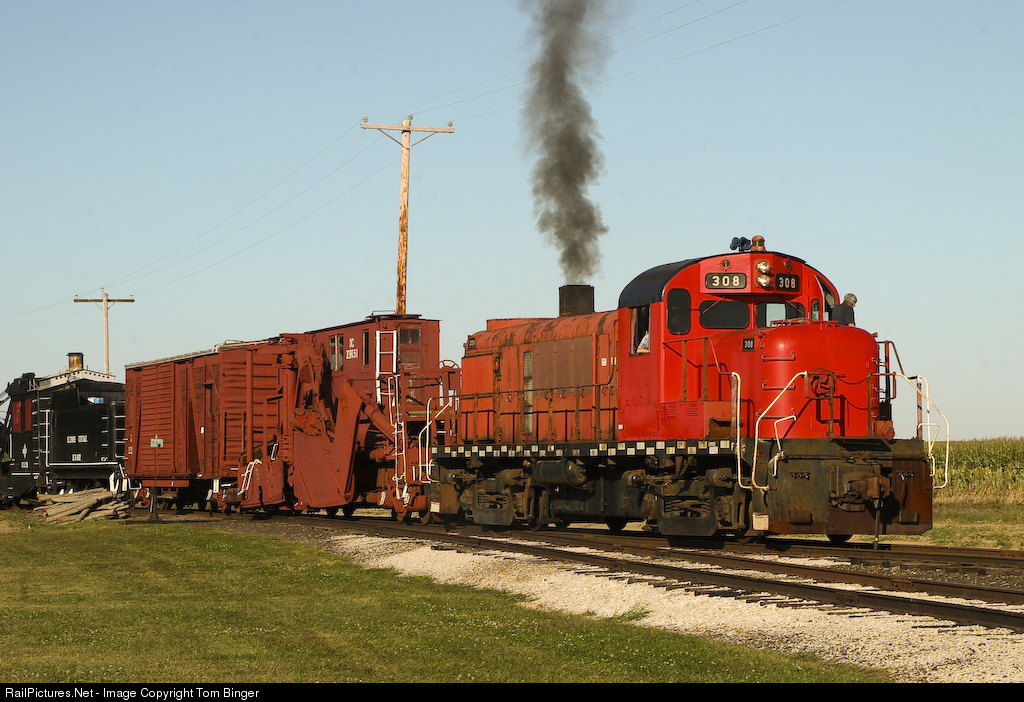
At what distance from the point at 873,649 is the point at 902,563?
18.2 feet

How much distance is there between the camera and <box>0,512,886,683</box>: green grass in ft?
29.5

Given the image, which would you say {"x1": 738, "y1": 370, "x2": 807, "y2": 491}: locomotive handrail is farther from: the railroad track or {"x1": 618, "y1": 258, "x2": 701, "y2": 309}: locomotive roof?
{"x1": 618, "y1": 258, "x2": 701, "y2": 309}: locomotive roof

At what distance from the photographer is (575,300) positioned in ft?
67.3

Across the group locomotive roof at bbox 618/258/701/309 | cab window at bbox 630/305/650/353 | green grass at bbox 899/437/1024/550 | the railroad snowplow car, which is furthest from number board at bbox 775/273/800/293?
green grass at bbox 899/437/1024/550

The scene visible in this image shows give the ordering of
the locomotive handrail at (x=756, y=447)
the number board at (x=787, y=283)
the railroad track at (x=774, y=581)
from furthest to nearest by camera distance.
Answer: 1. the number board at (x=787, y=283)
2. the locomotive handrail at (x=756, y=447)
3. the railroad track at (x=774, y=581)

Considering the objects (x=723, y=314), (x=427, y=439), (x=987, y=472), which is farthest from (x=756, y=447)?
(x=987, y=472)

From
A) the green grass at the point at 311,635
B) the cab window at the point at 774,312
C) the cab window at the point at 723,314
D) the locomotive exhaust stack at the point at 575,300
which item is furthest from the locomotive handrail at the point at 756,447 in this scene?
the locomotive exhaust stack at the point at 575,300

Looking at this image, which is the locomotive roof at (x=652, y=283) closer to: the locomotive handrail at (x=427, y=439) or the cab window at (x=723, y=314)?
the cab window at (x=723, y=314)

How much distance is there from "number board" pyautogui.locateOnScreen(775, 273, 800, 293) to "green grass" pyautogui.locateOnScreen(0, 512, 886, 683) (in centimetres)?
613

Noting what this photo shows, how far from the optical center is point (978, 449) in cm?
3472

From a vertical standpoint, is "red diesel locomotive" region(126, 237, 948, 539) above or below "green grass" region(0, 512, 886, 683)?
above

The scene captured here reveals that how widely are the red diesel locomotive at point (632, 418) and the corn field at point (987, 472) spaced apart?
15.4 meters

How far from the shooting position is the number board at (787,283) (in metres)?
16.5
